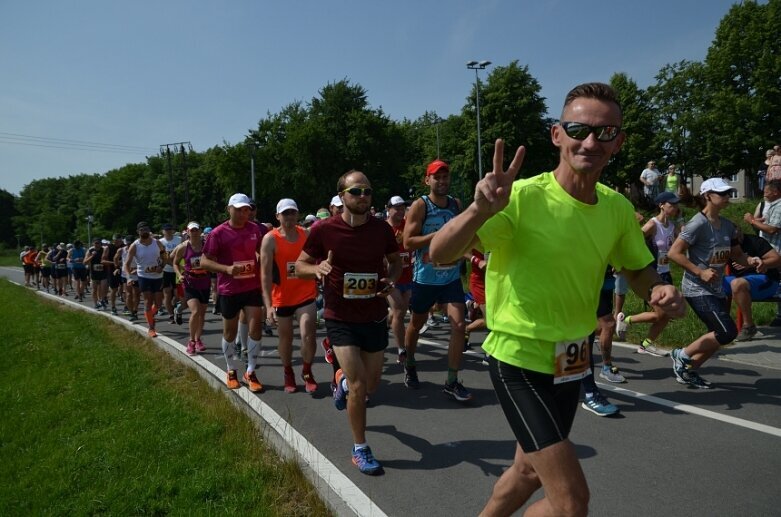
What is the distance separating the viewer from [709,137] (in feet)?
135

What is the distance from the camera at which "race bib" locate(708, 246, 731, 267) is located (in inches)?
231

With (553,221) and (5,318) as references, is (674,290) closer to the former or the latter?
(553,221)

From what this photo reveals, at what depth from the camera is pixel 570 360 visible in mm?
2404

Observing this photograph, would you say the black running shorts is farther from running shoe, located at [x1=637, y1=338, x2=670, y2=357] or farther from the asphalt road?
running shoe, located at [x1=637, y1=338, x2=670, y2=357]

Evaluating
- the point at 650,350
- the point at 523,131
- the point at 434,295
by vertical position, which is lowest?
the point at 650,350

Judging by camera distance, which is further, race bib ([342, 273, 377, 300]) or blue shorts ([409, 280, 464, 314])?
blue shorts ([409, 280, 464, 314])

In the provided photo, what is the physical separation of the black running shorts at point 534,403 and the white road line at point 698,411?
10.6ft

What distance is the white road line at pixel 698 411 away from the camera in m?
4.69

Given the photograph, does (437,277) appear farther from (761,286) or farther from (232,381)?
(761,286)

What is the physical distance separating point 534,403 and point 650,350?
19.6 ft

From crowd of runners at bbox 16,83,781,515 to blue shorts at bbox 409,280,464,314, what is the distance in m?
0.02

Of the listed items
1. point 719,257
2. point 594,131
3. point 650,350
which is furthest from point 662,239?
point 594,131

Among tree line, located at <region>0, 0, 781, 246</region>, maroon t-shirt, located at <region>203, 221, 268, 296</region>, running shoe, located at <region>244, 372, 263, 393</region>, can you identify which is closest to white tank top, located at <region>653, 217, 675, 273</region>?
maroon t-shirt, located at <region>203, 221, 268, 296</region>

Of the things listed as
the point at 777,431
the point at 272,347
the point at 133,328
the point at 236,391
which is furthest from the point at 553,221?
the point at 133,328
